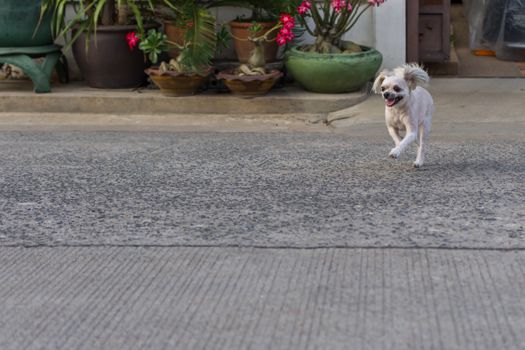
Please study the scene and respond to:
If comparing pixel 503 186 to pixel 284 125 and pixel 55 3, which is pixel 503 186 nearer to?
pixel 284 125

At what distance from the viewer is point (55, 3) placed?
9.62 metres

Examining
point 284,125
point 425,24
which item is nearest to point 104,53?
point 284,125

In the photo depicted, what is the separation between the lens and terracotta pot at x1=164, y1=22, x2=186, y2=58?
368 inches

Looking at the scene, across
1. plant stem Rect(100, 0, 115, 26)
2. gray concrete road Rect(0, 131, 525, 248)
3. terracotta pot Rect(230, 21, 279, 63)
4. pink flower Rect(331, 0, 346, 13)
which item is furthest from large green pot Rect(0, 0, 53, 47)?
pink flower Rect(331, 0, 346, 13)

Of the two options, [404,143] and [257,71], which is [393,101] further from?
[257,71]

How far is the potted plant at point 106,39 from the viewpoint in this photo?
9289 millimetres

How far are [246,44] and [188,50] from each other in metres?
0.70

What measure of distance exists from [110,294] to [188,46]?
16.0ft

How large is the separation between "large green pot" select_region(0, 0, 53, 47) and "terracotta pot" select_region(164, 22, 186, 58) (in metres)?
1.22

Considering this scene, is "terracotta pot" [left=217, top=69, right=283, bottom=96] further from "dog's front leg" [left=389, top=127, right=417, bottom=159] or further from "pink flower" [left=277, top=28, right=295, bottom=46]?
"dog's front leg" [left=389, top=127, right=417, bottom=159]

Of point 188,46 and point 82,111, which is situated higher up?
point 188,46

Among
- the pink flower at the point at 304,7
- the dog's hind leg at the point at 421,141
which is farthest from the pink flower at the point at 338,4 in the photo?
the dog's hind leg at the point at 421,141

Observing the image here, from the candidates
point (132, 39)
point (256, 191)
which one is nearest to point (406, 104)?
point (256, 191)

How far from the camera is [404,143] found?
6.49m
